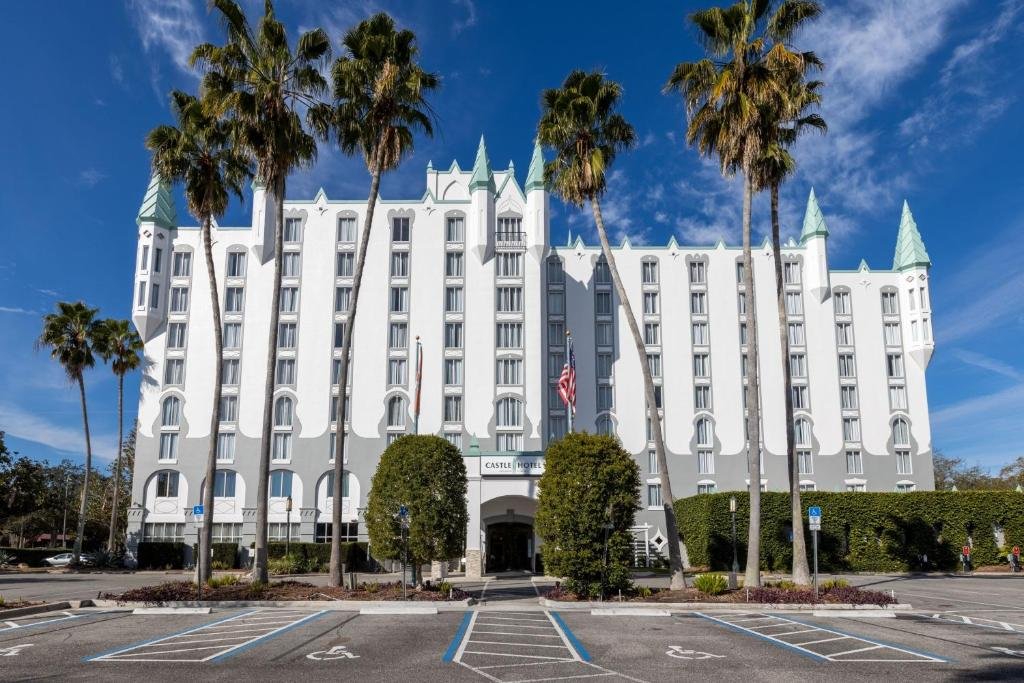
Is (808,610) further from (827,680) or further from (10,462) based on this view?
(10,462)

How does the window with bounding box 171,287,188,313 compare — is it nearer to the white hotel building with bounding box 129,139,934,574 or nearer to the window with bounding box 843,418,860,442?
the white hotel building with bounding box 129,139,934,574

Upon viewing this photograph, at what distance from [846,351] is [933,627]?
4634 centimetres

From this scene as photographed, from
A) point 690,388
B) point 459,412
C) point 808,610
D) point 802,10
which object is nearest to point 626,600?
point 808,610

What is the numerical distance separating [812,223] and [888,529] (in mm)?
27840

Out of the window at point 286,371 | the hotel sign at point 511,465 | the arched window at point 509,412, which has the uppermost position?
the window at point 286,371

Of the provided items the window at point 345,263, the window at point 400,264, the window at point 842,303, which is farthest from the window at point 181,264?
the window at point 842,303

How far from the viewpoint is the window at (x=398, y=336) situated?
58562 mm

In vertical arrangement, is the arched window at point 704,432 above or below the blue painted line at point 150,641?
above

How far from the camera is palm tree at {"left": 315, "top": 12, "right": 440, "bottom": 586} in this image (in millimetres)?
28594

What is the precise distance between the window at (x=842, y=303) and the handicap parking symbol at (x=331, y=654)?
56.8 m

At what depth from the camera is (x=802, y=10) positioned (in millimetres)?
27391

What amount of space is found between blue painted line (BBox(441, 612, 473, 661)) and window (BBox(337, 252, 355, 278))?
136 feet

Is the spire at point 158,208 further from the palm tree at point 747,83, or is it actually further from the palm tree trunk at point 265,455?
the palm tree at point 747,83

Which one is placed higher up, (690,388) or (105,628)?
(690,388)
